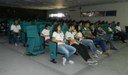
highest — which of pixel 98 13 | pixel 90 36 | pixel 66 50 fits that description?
pixel 98 13

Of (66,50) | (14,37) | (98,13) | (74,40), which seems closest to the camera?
(66,50)

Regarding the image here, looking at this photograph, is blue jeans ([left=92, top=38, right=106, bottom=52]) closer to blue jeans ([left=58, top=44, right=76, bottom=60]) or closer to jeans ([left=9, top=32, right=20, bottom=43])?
blue jeans ([left=58, top=44, right=76, bottom=60])

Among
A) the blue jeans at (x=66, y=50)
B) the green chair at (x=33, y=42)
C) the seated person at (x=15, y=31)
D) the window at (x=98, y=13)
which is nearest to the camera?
the blue jeans at (x=66, y=50)

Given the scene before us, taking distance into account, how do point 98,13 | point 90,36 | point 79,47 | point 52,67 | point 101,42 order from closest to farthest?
point 52,67, point 79,47, point 101,42, point 90,36, point 98,13

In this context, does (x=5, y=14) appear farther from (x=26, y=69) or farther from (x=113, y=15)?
(x=26, y=69)

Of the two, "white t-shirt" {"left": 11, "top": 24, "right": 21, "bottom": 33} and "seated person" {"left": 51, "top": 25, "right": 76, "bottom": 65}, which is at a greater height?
"white t-shirt" {"left": 11, "top": 24, "right": 21, "bottom": 33}

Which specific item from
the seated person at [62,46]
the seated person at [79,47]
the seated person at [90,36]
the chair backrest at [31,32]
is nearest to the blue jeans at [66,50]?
the seated person at [62,46]

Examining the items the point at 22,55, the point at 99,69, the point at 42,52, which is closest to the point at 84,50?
the point at 99,69

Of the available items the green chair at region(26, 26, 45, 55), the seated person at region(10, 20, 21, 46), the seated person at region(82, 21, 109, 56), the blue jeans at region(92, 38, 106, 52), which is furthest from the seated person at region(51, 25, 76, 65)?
the seated person at region(10, 20, 21, 46)

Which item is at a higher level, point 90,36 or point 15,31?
point 15,31

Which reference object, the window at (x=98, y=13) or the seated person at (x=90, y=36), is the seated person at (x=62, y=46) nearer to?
Answer: the seated person at (x=90, y=36)

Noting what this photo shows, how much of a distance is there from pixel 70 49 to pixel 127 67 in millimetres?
1542

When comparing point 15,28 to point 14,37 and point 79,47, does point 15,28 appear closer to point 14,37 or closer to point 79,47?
point 14,37

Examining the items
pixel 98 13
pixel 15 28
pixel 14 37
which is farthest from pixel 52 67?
pixel 98 13
